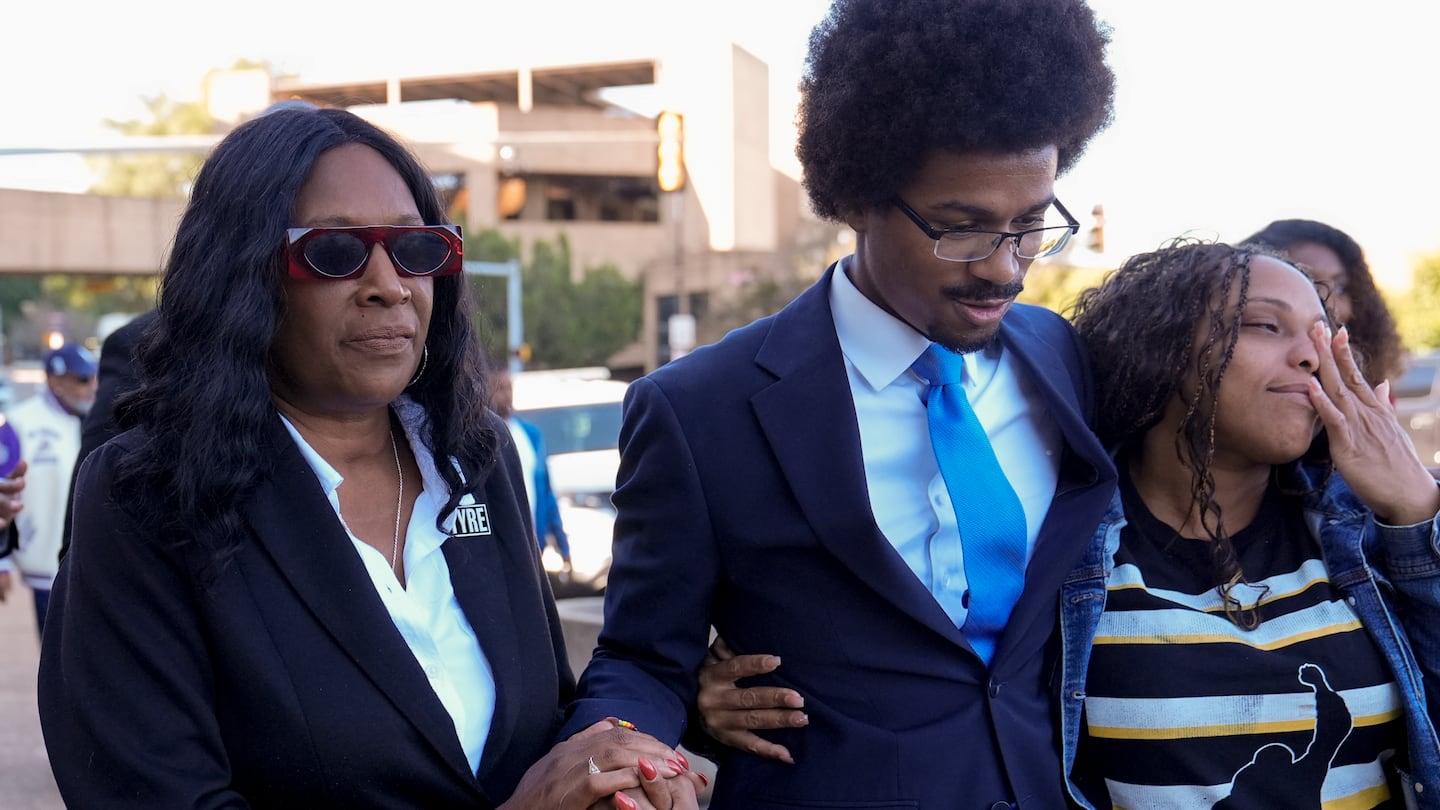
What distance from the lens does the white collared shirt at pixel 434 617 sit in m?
2.26

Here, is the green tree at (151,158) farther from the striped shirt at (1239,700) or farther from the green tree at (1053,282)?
the striped shirt at (1239,700)

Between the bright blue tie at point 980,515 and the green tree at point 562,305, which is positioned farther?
the green tree at point 562,305

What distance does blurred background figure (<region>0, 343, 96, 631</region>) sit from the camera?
23.2ft

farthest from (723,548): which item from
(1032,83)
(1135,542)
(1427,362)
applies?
(1427,362)

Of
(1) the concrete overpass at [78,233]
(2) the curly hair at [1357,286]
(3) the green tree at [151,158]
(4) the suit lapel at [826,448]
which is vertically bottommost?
(4) the suit lapel at [826,448]

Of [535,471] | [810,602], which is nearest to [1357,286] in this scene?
[810,602]

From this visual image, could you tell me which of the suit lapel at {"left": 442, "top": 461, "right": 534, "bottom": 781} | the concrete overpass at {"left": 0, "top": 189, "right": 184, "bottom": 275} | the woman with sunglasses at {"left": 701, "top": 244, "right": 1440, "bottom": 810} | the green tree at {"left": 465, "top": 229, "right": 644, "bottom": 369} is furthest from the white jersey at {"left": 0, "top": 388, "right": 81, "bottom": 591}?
the green tree at {"left": 465, "top": 229, "right": 644, "bottom": 369}

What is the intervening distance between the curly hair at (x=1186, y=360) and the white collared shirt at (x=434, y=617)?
1.51 metres

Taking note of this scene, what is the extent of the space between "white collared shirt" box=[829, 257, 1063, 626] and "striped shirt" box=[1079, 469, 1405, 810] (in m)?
0.31

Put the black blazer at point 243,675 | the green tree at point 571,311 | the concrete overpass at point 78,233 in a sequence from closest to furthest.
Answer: the black blazer at point 243,675
the concrete overpass at point 78,233
the green tree at point 571,311

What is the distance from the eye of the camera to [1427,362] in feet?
65.7

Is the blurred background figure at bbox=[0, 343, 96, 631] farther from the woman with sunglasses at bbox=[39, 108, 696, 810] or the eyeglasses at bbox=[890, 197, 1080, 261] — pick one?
the eyeglasses at bbox=[890, 197, 1080, 261]

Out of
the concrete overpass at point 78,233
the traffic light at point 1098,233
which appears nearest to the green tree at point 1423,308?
the traffic light at point 1098,233

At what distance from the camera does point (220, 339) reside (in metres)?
2.16
